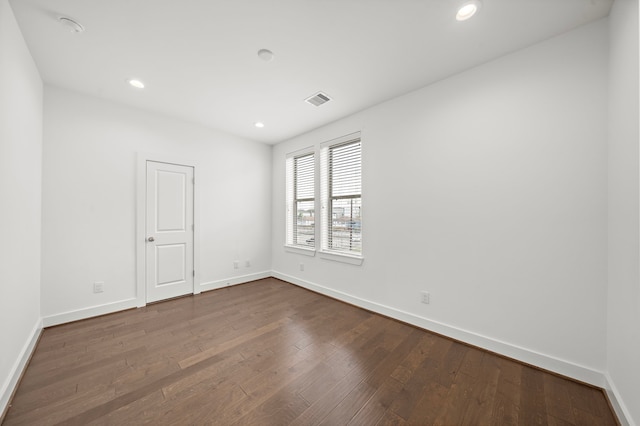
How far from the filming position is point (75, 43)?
203cm

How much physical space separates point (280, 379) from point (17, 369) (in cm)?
199

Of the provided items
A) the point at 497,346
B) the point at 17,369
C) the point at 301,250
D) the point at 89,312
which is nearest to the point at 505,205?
the point at 497,346

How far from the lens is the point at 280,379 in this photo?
1.80m

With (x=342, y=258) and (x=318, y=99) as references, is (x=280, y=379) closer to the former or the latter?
(x=342, y=258)

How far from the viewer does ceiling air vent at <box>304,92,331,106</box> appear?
9.50ft

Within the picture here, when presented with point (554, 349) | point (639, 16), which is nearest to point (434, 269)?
point (554, 349)

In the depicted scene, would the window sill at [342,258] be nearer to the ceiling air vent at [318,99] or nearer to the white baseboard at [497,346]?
the white baseboard at [497,346]

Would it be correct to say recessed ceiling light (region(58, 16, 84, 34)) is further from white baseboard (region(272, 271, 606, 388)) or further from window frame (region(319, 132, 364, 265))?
white baseboard (region(272, 271, 606, 388))

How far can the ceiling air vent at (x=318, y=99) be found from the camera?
9.50ft

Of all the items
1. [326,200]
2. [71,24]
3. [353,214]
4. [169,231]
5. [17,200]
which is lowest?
[169,231]

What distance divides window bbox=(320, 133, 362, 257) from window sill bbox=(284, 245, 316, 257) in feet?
0.76

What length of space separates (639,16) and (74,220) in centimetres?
508

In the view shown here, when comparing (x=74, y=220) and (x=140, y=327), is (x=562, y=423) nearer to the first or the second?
(x=140, y=327)

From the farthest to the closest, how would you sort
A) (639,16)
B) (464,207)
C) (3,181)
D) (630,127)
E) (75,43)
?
(464,207) < (75,43) < (3,181) < (630,127) < (639,16)
